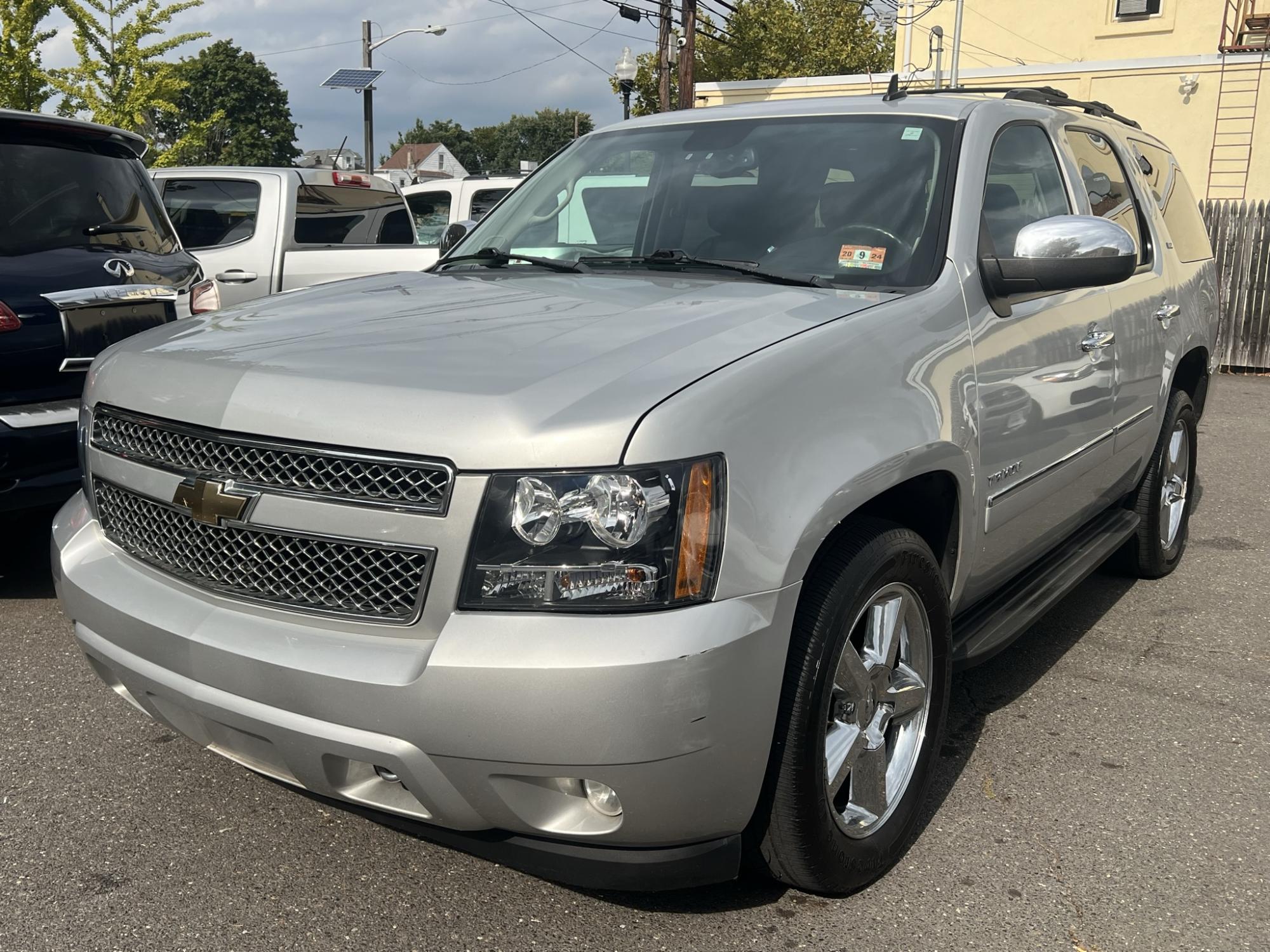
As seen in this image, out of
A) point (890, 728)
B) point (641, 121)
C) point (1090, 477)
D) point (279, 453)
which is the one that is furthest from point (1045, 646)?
point (279, 453)

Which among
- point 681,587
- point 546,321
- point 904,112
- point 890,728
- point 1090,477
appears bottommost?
point 890,728

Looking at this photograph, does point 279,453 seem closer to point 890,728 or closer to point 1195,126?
point 890,728

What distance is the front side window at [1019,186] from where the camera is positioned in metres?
3.46

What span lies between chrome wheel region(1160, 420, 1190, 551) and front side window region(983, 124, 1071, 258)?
5.20 ft

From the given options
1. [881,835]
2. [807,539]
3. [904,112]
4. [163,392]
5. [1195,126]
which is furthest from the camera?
[1195,126]

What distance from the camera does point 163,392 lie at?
8.39 feet

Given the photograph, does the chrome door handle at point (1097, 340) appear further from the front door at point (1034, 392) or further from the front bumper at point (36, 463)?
Result: the front bumper at point (36, 463)

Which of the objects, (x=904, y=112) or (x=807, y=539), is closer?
(x=807, y=539)

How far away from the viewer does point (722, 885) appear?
107 inches

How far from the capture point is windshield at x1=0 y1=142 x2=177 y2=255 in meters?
4.79

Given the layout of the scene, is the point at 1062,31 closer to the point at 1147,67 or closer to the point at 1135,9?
the point at 1135,9

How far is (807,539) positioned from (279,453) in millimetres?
1049

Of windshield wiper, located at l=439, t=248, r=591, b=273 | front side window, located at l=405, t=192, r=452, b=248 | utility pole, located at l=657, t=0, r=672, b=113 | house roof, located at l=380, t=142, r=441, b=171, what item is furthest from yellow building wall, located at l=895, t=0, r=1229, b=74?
house roof, located at l=380, t=142, r=441, b=171

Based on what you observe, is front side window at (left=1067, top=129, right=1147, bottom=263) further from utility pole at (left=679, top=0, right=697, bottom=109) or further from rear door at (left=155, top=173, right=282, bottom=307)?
utility pole at (left=679, top=0, right=697, bottom=109)
